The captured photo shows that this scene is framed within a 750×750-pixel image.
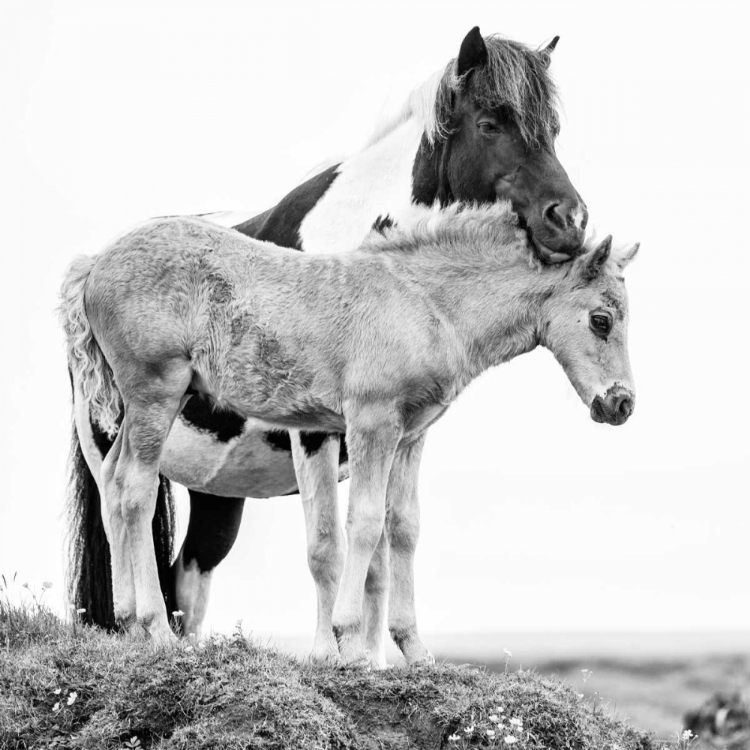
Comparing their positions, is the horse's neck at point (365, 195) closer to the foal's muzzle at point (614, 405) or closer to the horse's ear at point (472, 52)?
the horse's ear at point (472, 52)

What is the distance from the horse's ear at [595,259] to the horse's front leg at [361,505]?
1.20 m

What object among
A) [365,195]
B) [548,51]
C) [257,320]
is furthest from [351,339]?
[548,51]

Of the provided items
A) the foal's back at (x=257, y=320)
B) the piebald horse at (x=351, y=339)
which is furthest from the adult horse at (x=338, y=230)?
the foal's back at (x=257, y=320)

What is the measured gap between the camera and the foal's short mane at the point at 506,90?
27.0ft

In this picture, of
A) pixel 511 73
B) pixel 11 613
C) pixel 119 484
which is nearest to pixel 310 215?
pixel 511 73

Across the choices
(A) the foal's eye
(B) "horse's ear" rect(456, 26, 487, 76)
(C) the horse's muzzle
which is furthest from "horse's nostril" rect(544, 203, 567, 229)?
(B) "horse's ear" rect(456, 26, 487, 76)

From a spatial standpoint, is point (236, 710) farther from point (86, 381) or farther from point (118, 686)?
point (86, 381)

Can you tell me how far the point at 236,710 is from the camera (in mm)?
6574

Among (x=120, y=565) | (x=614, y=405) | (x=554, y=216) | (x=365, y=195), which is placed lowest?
(x=120, y=565)

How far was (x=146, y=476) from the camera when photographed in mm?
7754

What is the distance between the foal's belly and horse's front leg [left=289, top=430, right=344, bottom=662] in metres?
1.02

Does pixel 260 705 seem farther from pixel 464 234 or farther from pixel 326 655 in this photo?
pixel 464 234

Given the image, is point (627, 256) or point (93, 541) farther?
point (93, 541)

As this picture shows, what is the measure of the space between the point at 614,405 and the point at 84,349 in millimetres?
2868
